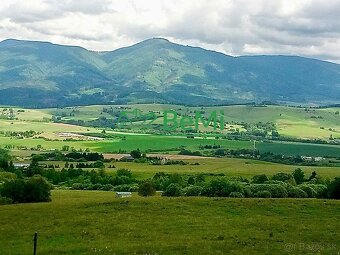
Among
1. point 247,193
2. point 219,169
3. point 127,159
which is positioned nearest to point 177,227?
point 247,193

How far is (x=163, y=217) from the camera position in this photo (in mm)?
45188

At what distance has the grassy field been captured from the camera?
110 ft

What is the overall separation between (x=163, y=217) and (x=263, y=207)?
36.0 feet

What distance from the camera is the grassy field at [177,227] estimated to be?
3362 cm

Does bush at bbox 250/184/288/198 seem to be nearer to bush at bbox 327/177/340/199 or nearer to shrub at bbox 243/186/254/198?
shrub at bbox 243/186/254/198

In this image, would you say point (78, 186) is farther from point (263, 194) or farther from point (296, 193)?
point (296, 193)

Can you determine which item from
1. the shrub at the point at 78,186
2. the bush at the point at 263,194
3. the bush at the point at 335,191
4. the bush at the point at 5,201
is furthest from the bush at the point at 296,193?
the shrub at the point at 78,186

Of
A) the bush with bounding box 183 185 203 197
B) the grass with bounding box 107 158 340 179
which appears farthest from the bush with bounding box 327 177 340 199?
the grass with bounding box 107 158 340 179

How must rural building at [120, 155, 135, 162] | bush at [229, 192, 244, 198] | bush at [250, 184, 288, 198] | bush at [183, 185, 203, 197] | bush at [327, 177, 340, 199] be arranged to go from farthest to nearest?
rural building at [120, 155, 135, 162]
bush at [183, 185, 203, 197]
bush at [250, 184, 288, 198]
bush at [327, 177, 340, 199]
bush at [229, 192, 244, 198]

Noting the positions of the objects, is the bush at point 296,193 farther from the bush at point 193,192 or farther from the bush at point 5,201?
the bush at point 5,201

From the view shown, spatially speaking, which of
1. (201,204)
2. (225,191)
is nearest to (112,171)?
(225,191)

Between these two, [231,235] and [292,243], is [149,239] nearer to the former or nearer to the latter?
[231,235]

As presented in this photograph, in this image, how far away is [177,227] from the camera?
41.2 meters

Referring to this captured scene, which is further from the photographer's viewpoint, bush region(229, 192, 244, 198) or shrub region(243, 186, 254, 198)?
shrub region(243, 186, 254, 198)
